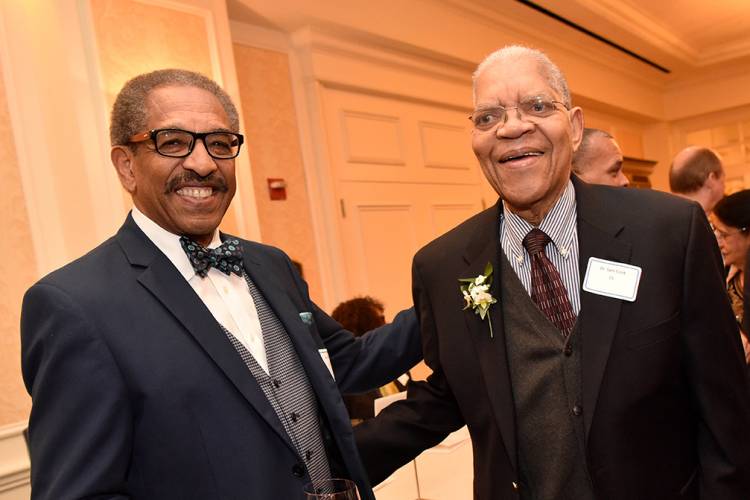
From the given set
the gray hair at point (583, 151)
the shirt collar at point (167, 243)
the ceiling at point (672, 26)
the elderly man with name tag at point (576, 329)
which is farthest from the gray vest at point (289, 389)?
the ceiling at point (672, 26)

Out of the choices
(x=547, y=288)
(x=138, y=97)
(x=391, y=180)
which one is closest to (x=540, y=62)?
(x=547, y=288)

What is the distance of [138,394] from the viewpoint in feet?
3.83

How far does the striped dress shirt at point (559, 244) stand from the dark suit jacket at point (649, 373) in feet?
0.14

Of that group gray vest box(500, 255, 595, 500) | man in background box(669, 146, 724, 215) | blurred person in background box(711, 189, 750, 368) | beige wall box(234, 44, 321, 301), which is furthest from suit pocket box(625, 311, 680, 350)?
beige wall box(234, 44, 321, 301)

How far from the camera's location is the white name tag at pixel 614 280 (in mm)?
1349

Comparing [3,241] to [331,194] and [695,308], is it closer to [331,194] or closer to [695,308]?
[331,194]

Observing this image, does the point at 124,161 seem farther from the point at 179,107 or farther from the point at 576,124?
the point at 576,124

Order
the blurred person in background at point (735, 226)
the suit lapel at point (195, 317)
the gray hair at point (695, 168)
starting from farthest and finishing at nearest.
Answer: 1. the gray hair at point (695, 168)
2. the blurred person in background at point (735, 226)
3. the suit lapel at point (195, 317)

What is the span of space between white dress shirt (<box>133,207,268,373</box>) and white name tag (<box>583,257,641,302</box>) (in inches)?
30.0

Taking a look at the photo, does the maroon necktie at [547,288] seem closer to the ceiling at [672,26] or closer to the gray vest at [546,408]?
the gray vest at [546,408]

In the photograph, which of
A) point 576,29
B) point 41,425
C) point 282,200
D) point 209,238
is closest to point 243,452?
point 41,425

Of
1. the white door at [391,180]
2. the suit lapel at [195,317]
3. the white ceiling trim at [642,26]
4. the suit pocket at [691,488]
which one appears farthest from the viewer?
the white ceiling trim at [642,26]

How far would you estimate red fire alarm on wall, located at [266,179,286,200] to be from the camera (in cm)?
439

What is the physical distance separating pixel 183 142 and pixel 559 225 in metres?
0.90
